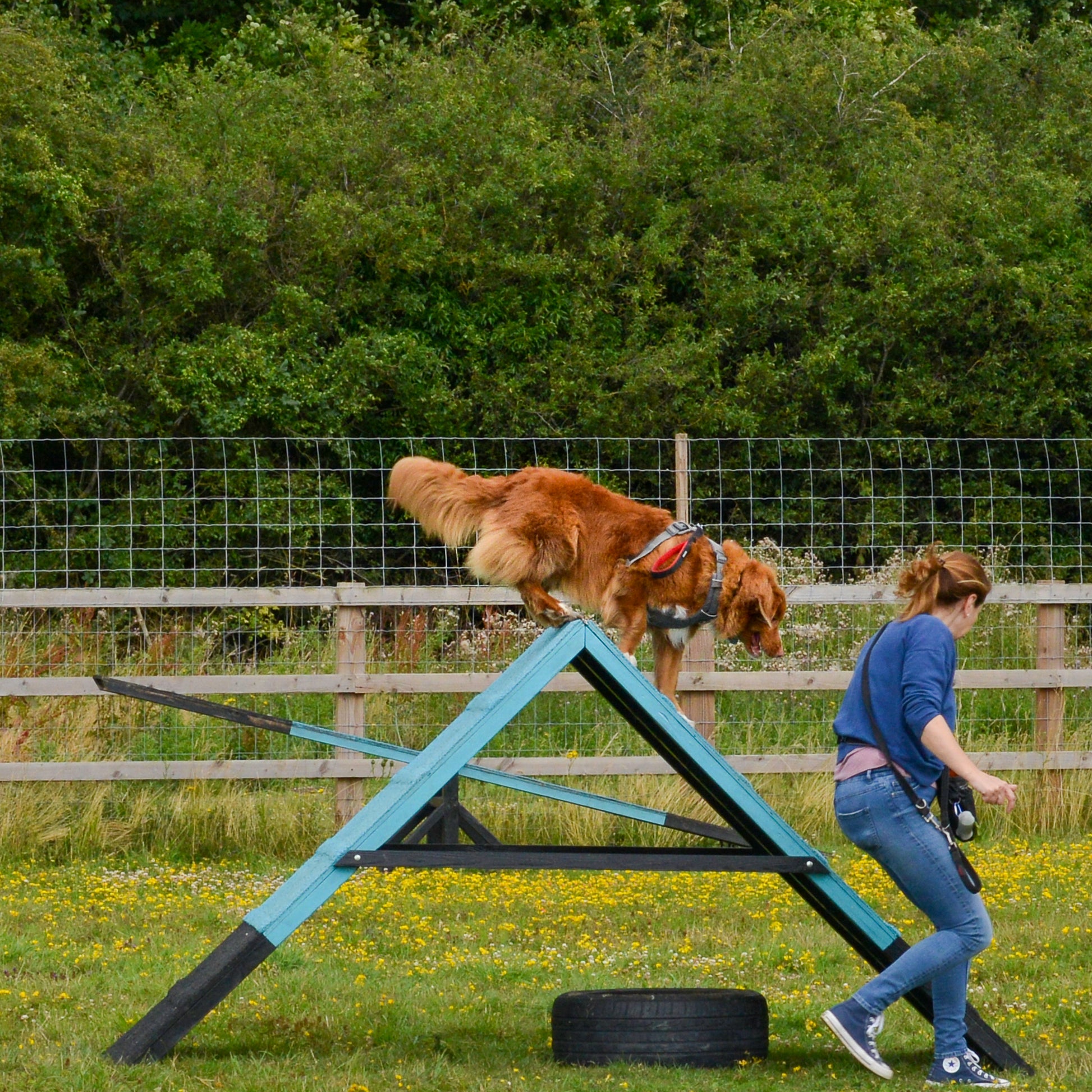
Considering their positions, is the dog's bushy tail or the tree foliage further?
the tree foliage

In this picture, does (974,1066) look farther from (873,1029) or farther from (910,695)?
(910,695)

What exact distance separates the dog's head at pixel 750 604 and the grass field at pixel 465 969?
140 centimetres

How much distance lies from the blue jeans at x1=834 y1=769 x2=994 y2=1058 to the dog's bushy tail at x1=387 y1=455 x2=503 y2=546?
1.89 meters

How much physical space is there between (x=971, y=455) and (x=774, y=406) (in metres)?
2.04

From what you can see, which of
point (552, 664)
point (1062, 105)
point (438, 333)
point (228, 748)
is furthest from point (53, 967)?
point (1062, 105)

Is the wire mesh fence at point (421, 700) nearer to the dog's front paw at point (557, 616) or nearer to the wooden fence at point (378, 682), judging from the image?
the wooden fence at point (378, 682)

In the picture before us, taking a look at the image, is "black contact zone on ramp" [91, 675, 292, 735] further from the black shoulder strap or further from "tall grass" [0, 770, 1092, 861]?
"tall grass" [0, 770, 1092, 861]

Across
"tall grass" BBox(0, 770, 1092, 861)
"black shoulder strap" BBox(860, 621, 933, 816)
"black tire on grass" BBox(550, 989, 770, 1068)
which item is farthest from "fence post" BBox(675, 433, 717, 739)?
"black shoulder strap" BBox(860, 621, 933, 816)

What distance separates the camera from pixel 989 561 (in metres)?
11.7

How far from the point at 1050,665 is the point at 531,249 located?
7.23 m

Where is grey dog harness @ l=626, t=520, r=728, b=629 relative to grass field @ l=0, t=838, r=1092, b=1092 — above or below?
above

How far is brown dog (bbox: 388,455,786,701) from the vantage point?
5398mm

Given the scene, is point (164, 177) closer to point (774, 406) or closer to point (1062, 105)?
point (774, 406)

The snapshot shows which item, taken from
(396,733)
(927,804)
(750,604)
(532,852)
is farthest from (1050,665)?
(532,852)
